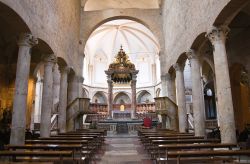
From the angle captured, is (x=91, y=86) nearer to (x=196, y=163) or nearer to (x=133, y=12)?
(x=133, y=12)

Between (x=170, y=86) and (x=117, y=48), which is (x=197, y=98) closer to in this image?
(x=170, y=86)

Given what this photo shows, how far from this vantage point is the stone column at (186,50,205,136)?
1105 centimetres

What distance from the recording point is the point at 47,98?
1184 centimetres

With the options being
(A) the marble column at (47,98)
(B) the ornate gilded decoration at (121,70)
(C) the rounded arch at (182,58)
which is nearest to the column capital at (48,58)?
(A) the marble column at (47,98)

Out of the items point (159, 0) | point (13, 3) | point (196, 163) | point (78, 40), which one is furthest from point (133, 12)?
point (196, 163)

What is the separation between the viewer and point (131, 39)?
1469 inches

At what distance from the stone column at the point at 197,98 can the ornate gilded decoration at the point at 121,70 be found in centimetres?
1267

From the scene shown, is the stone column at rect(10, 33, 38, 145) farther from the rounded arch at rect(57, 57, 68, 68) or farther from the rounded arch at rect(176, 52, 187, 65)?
the rounded arch at rect(176, 52, 187, 65)

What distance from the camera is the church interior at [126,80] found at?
6500mm

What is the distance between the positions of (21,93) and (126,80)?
58.4 feet

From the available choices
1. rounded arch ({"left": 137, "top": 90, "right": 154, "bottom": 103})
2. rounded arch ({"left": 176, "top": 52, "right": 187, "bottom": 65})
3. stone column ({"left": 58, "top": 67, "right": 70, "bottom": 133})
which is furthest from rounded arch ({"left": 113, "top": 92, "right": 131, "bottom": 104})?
rounded arch ({"left": 176, "top": 52, "right": 187, "bottom": 65})

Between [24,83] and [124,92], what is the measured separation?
3098cm

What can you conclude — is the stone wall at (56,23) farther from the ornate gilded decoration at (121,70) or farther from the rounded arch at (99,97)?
the rounded arch at (99,97)

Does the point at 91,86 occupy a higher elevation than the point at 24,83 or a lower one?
higher
